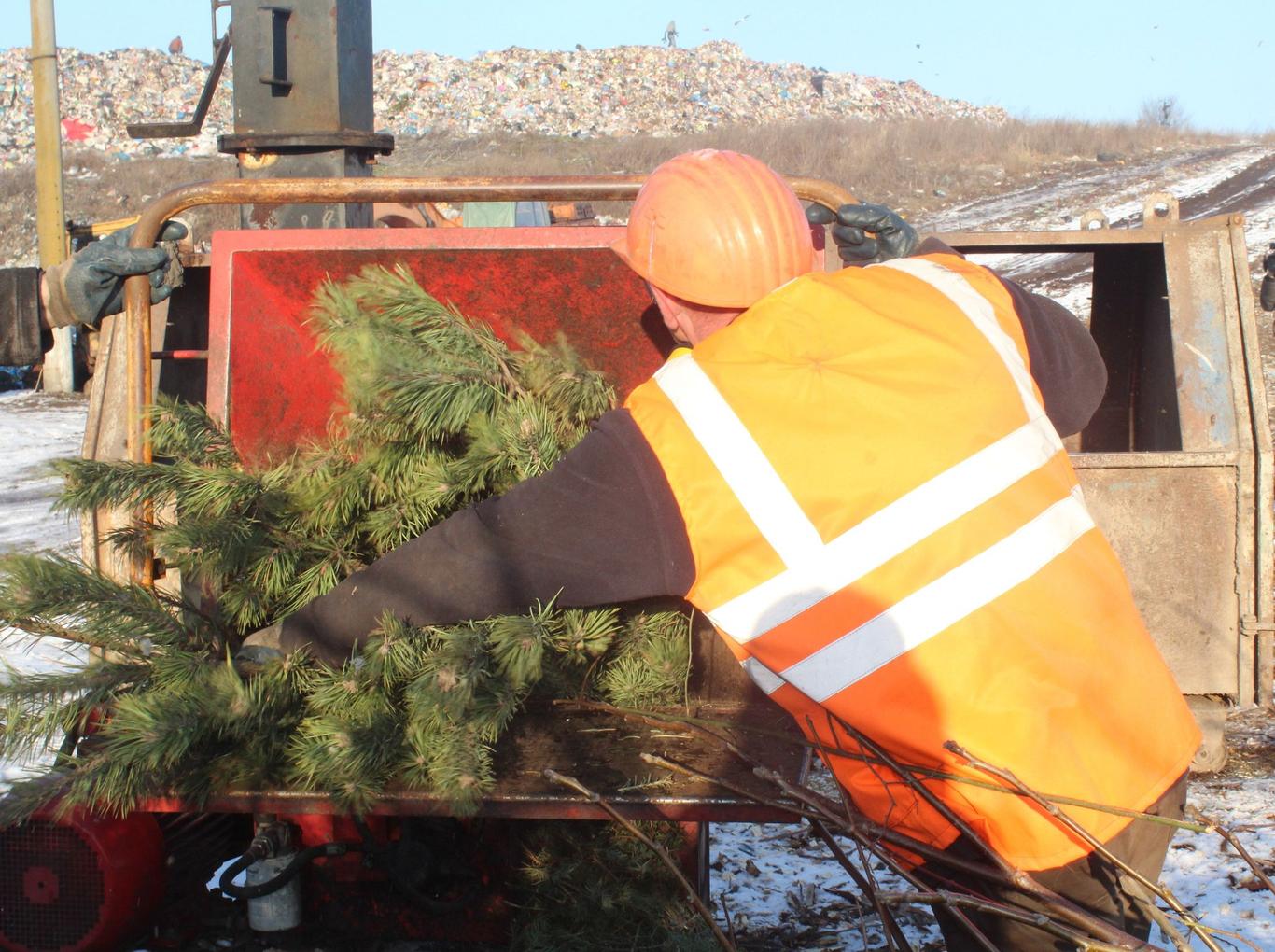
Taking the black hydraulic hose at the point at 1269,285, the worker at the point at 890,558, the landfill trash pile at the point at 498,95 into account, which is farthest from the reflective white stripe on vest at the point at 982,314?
the landfill trash pile at the point at 498,95

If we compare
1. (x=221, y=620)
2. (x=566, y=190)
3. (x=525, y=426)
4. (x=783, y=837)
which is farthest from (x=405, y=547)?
(x=783, y=837)

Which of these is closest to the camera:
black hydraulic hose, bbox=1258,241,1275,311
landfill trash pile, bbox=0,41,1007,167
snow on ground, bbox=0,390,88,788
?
black hydraulic hose, bbox=1258,241,1275,311

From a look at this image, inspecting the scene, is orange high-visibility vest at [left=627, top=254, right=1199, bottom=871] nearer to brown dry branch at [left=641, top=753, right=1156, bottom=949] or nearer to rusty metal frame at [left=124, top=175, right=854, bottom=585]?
brown dry branch at [left=641, top=753, right=1156, bottom=949]

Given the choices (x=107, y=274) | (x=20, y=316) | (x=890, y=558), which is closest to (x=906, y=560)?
(x=890, y=558)

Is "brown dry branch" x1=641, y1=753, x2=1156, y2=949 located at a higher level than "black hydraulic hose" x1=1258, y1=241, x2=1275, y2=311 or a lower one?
lower

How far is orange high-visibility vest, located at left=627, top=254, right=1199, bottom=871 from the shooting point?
62.6 inches

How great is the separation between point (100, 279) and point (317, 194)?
55 centimetres

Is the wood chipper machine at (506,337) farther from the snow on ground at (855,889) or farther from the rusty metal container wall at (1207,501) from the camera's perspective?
the snow on ground at (855,889)

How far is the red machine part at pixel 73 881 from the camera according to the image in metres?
2.27

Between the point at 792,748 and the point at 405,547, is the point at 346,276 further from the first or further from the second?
the point at 792,748

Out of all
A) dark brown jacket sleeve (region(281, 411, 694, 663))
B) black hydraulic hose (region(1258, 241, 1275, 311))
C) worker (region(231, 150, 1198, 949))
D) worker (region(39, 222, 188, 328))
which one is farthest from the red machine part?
black hydraulic hose (region(1258, 241, 1275, 311))

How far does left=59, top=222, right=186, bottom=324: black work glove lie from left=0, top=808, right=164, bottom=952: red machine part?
1.24 metres

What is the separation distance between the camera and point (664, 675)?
2562 millimetres

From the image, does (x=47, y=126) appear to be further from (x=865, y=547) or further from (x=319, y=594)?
(x=865, y=547)
